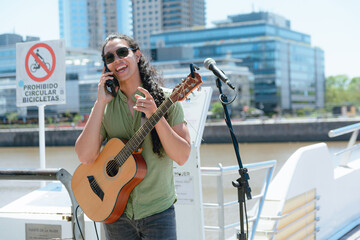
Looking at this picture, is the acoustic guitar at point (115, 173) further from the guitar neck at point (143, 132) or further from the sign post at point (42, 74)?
the sign post at point (42, 74)

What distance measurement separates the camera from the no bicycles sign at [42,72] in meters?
4.61

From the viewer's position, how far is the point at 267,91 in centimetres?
7606

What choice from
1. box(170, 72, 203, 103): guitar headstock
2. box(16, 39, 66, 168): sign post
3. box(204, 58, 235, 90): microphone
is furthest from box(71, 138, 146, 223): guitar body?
box(16, 39, 66, 168): sign post

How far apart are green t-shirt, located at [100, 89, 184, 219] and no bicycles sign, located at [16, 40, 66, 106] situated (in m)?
2.71

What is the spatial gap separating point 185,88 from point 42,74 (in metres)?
3.10

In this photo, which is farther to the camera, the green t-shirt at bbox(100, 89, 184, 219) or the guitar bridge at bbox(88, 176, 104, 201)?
the guitar bridge at bbox(88, 176, 104, 201)

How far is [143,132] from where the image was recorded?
1.90m


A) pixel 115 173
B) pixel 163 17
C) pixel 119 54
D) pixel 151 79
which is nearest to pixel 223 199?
pixel 115 173

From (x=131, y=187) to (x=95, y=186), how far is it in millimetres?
218

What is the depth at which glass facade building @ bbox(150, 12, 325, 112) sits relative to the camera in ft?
250

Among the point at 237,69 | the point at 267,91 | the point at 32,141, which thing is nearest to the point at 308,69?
the point at 267,91

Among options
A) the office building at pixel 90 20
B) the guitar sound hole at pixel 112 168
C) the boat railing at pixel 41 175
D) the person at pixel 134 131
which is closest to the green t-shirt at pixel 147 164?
the person at pixel 134 131

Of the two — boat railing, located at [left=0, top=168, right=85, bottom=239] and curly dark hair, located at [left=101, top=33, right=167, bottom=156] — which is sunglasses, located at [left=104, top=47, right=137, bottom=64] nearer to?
curly dark hair, located at [left=101, top=33, right=167, bottom=156]

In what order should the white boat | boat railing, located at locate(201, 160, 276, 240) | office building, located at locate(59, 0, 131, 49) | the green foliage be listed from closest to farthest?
the white boat, boat railing, located at locate(201, 160, 276, 240), the green foliage, office building, located at locate(59, 0, 131, 49)
